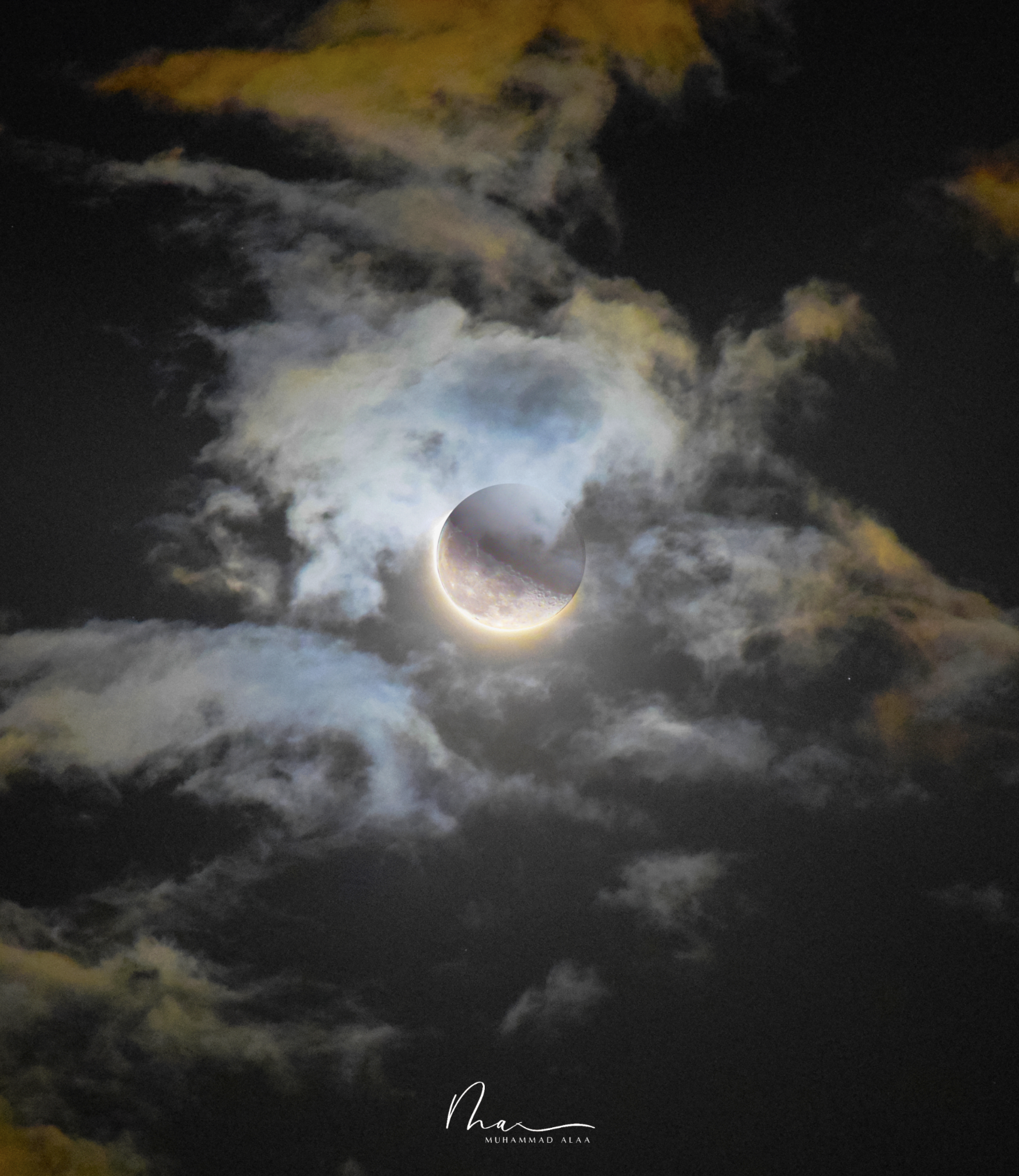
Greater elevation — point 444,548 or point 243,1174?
point 444,548

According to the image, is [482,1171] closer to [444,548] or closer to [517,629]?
[517,629]

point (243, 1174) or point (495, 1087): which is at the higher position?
point (495, 1087)

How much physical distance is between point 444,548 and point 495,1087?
40.6ft

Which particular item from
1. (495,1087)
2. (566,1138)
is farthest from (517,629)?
(566,1138)

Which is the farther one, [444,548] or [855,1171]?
[855,1171]

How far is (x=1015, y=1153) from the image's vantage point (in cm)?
1362

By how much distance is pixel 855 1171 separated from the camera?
46.8 feet

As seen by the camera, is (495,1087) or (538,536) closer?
(538,536)

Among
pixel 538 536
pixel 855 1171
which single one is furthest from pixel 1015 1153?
pixel 538 536

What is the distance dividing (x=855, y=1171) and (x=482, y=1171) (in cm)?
849

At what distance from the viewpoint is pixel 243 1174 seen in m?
14.2

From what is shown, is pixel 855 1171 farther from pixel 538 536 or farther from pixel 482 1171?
pixel 538 536

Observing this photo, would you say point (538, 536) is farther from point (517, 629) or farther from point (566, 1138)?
point (566, 1138)

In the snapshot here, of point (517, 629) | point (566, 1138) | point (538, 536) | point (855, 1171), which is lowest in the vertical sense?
point (855, 1171)
